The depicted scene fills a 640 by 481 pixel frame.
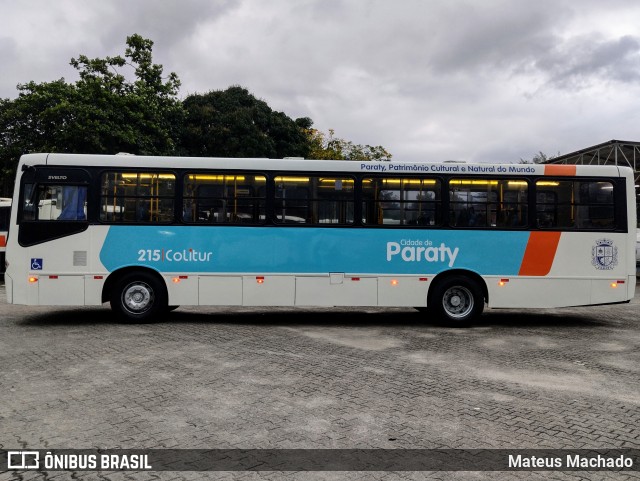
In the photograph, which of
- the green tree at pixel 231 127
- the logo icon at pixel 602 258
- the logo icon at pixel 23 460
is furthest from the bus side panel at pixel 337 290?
the green tree at pixel 231 127

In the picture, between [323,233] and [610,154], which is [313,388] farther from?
[610,154]

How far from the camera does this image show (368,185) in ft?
36.2

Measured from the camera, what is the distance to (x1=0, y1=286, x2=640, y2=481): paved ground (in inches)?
194

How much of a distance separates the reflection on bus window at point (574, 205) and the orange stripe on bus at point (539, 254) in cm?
24

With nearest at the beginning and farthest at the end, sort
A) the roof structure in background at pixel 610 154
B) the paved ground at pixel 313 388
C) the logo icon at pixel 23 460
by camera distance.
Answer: the logo icon at pixel 23 460
the paved ground at pixel 313 388
the roof structure in background at pixel 610 154

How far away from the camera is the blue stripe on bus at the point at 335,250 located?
10.9 meters

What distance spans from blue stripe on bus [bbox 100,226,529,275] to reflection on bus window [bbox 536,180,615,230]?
66 cm

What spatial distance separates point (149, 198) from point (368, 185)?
4273 millimetres

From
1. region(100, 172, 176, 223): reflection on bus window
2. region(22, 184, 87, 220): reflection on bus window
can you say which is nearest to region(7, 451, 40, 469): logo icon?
region(100, 172, 176, 223): reflection on bus window

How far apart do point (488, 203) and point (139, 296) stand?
7.07 meters

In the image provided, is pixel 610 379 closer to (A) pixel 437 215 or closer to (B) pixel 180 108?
(A) pixel 437 215

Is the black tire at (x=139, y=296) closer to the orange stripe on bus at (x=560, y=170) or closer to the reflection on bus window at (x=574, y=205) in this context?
the reflection on bus window at (x=574, y=205)

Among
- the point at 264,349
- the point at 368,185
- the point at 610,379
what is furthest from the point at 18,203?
the point at 610,379

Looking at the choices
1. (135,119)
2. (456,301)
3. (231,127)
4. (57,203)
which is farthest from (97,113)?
(456,301)
